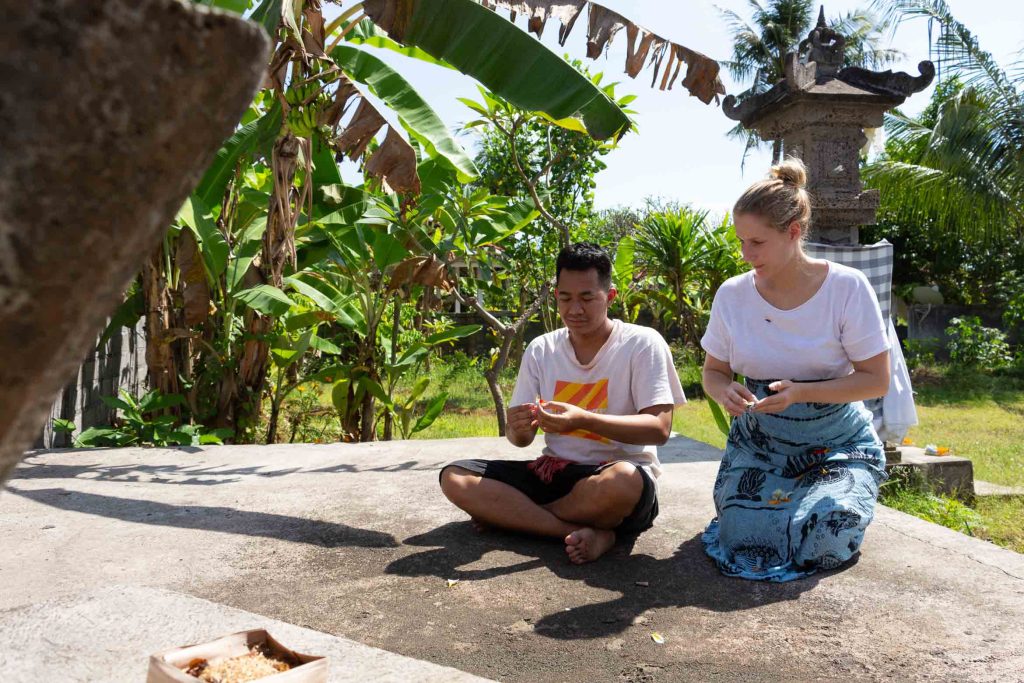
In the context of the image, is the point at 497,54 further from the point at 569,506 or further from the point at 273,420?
the point at 273,420

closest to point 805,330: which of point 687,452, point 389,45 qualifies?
point 687,452

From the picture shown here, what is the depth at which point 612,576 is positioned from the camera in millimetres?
2975

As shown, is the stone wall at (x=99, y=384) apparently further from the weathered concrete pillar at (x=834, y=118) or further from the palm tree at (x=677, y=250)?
the palm tree at (x=677, y=250)

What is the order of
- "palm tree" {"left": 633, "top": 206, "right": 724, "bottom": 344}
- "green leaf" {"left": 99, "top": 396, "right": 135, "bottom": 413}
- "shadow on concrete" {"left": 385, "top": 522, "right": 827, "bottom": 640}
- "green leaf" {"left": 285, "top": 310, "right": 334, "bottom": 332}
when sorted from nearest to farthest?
1. "shadow on concrete" {"left": 385, "top": 522, "right": 827, "bottom": 640}
2. "green leaf" {"left": 99, "top": 396, "right": 135, "bottom": 413}
3. "green leaf" {"left": 285, "top": 310, "right": 334, "bottom": 332}
4. "palm tree" {"left": 633, "top": 206, "right": 724, "bottom": 344}

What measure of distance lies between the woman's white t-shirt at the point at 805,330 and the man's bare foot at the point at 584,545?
2.66 ft

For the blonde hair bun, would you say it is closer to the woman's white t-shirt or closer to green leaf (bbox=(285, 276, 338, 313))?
the woman's white t-shirt

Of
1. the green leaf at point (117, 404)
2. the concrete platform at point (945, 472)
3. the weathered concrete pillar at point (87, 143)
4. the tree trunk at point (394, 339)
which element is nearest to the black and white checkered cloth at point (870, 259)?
the concrete platform at point (945, 472)

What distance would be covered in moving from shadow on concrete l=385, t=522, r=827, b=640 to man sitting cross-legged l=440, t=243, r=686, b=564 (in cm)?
8

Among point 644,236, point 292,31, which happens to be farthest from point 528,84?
point 644,236

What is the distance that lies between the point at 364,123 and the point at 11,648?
2960mm

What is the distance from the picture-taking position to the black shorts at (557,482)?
3.15 meters

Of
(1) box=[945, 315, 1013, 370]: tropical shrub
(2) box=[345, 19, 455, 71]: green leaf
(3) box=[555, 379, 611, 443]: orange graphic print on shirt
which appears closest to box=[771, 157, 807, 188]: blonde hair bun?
(3) box=[555, 379, 611, 443]: orange graphic print on shirt

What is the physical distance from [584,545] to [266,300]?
267 cm

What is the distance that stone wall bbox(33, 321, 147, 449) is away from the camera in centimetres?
559
